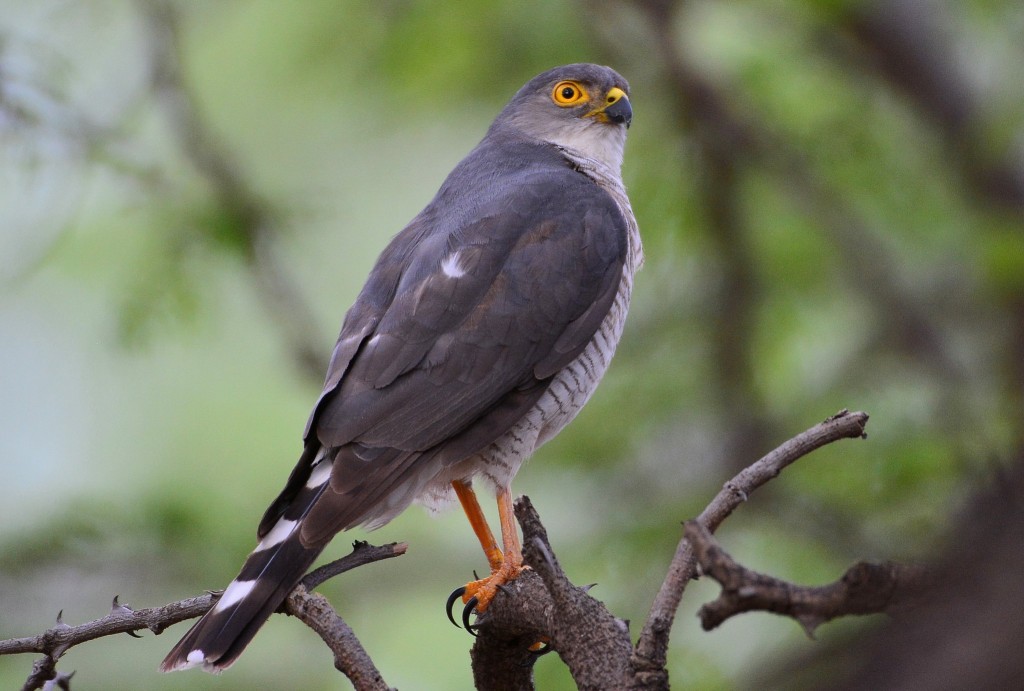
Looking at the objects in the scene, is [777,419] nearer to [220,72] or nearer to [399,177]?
[399,177]

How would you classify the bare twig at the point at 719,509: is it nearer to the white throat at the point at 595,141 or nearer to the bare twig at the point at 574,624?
the bare twig at the point at 574,624

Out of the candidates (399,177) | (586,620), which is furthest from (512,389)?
(399,177)

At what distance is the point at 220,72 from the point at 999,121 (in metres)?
5.94

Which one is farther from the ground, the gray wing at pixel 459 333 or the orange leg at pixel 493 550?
the gray wing at pixel 459 333

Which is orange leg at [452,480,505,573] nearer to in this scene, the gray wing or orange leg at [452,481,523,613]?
orange leg at [452,481,523,613]

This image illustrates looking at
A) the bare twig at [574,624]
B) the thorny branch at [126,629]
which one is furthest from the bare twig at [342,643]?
the bare twig at [574,624]

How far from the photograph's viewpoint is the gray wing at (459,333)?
10.0 ft

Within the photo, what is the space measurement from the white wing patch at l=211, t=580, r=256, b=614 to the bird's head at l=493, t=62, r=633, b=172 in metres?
2.45

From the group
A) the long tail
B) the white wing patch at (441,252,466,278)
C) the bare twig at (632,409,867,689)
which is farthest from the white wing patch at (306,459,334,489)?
the bare twig at (632,409,867,689)

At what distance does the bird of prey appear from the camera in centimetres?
300

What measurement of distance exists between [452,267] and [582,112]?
136 centimetres

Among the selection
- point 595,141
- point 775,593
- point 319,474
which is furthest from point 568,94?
point 775,593

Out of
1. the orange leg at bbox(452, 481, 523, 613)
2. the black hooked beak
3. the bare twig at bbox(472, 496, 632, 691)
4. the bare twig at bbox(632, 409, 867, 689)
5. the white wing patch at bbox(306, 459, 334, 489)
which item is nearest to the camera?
the bare twig at bbox(632, 409, 867, 689)

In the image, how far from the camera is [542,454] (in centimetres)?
558
